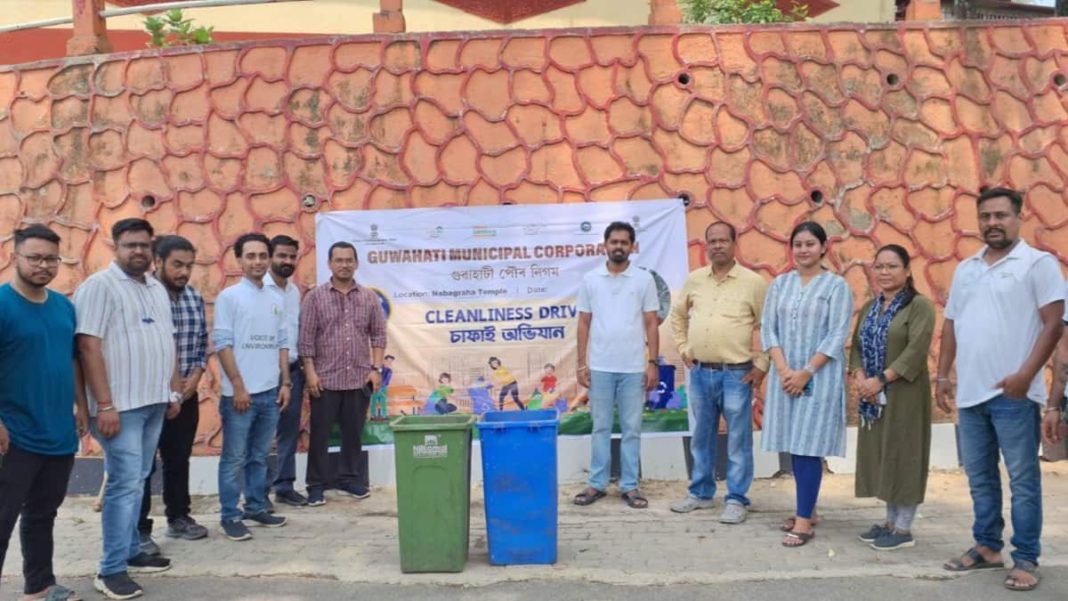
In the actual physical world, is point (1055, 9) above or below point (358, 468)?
above

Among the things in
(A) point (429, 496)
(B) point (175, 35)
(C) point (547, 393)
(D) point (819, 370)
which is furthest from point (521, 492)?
(B) point (175, 35)

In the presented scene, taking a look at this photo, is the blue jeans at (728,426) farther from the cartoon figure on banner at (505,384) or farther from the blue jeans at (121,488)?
the blue jeans at (121,488)

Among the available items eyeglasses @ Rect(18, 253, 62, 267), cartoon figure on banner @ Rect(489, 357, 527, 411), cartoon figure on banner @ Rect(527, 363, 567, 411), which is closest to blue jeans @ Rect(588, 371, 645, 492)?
cartoon figure on banner @ Rect(527, 363, 567, 411)

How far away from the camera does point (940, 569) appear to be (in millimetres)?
4184

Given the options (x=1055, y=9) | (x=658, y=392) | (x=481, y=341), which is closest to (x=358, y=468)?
(x=481, y=341)

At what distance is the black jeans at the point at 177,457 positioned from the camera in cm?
491

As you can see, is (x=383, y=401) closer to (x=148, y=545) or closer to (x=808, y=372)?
(x=148, y=545)

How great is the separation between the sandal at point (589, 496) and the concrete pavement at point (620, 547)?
56mm

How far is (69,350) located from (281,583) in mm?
1506

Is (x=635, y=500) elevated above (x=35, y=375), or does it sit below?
below

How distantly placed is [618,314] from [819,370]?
138 centimetres

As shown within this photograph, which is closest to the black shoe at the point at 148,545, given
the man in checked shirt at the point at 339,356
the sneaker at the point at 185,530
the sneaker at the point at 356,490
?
the sneaker at the point at 185,530

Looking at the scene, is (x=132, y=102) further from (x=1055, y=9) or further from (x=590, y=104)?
(x=1055, y=9)

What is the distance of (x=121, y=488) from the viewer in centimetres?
409
